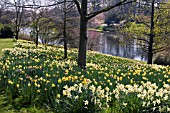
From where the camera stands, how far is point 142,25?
18656 mm

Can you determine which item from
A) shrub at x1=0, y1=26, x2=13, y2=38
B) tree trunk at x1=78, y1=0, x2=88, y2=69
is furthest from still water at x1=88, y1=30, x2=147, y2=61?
tree trunk at x1=78, y1=0, x2=88, y2=69

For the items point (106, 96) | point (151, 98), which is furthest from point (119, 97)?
point (151, 98)

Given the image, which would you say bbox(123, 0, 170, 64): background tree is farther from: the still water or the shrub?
the shrub

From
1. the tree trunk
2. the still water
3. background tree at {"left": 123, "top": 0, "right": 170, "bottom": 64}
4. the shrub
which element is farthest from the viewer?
the still water

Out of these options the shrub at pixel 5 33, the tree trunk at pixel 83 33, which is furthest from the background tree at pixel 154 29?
the shrub at pixel 5 33

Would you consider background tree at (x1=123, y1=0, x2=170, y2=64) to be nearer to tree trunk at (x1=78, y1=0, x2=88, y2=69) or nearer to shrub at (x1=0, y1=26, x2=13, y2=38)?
tree trunk at (x1=78, y1=0, x2=88, y2=69)

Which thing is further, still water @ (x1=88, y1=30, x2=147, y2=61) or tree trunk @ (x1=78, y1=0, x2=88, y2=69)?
still water @ (x1=88, y1=30, x2=147, y2=61)

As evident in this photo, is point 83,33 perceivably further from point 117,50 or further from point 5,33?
point 117,50

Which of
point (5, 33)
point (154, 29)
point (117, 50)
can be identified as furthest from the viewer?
point (117, 50)

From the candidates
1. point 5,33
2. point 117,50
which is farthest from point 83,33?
point 117,50

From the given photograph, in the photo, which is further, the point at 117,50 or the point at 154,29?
the point at 117,50

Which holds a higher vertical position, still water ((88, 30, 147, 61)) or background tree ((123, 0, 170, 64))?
background tree ((123, 0, 170, 64))

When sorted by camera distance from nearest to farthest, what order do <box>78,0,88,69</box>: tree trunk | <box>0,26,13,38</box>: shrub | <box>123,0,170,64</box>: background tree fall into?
<box>78,0,88,69</box>: tree trunk → <box>123,0,170,64</box>: background tree → <box>0,26,13,38</box>: shrub

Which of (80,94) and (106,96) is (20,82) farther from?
(106,96)
